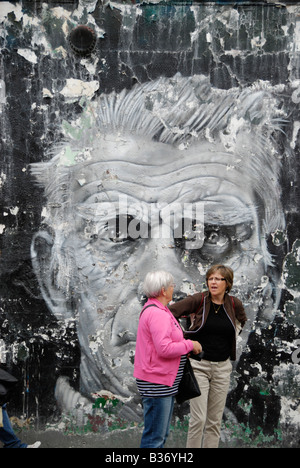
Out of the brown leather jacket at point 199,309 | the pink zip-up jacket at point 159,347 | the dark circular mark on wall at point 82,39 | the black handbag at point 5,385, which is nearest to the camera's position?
the pink zip-up jacket at point 159,347

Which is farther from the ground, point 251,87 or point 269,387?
point 251,87

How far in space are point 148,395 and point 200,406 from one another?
0.59 meters

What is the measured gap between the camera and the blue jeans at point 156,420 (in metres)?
3.43

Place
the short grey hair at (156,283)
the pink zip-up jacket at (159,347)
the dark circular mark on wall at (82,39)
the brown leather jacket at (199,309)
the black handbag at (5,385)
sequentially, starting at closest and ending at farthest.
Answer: the pink zip-up jacket at (159,347)
the short grey hair at (156,283)
the black handbag at (5,385)
the brown leather jacket at (199,309)
the dark circular mark on wall at (82,39)

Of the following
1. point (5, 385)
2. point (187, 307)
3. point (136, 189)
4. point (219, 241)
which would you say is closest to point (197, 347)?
point (187, 307)

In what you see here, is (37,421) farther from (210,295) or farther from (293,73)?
(293,73)

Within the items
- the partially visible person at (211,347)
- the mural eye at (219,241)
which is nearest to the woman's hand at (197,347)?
the partially visible person at (211,347)

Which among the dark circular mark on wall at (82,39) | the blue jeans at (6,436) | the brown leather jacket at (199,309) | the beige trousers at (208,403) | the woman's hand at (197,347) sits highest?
the dark circular mark on wall at (82,39)

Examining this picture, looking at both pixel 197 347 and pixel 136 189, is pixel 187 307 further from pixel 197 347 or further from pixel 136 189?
pixel 136 189

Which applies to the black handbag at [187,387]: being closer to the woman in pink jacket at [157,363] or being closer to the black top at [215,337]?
the woman in pink jacket at [157,363]

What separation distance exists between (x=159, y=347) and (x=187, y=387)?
42 centimetres

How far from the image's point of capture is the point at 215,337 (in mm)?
3881

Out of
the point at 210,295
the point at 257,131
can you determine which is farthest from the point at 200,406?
the point at 257,131

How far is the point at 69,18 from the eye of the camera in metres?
4.58
